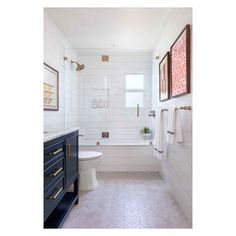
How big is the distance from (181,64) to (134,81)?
2058 mm

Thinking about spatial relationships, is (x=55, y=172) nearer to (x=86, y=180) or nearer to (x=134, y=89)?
(x=86, y=180)

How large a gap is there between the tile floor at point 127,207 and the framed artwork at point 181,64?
1.22m

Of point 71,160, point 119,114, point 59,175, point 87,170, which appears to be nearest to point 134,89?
point 119,114

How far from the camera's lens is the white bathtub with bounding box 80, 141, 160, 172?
3.29 m

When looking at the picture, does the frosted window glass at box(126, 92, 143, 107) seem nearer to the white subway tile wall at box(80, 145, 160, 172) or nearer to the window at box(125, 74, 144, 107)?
the window at box(125, 74, 144, 107)

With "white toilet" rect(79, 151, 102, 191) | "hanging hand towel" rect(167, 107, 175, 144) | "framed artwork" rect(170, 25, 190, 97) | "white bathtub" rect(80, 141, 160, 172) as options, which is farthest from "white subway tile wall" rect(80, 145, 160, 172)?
"framed artwork" rect(170, 25, 190, 97)

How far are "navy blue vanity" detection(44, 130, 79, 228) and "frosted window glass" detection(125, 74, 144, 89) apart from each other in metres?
2.08

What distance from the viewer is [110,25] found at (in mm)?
2637
